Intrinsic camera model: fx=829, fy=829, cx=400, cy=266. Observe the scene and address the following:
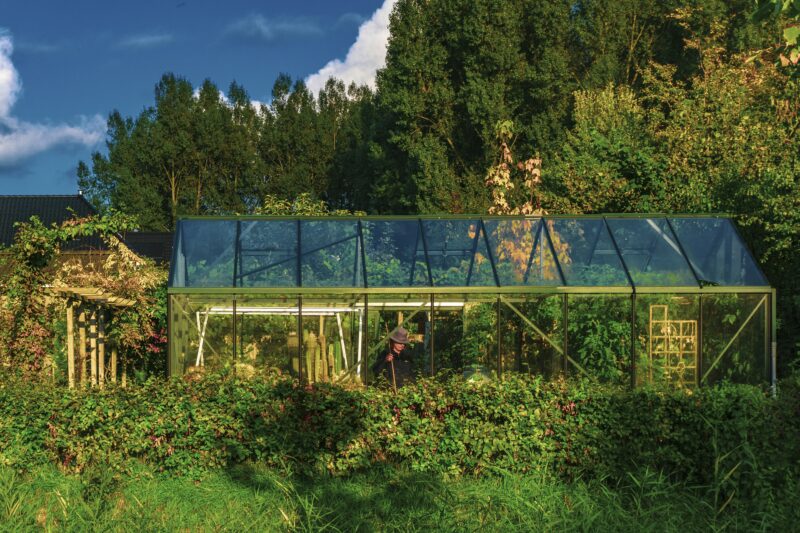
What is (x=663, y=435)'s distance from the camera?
28.3 ft

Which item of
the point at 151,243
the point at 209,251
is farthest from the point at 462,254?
the point at 151,243

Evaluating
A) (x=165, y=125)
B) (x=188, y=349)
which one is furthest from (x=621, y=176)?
(x=165, y=125)

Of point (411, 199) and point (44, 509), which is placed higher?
point (411, 199)

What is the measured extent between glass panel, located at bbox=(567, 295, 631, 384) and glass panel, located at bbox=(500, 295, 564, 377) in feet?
0.74

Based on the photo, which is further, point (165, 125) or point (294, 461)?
point (165, 125)

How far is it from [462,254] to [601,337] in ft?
7.87

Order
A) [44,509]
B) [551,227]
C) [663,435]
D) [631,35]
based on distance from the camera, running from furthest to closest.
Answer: [631,35], [551,227], [663,435], [44,509]

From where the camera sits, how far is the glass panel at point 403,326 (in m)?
11.4

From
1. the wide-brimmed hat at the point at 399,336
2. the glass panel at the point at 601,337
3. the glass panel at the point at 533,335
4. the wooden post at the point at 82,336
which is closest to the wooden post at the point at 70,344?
the wooden post at the point at 82,336

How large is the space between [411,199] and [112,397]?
23.1 metres

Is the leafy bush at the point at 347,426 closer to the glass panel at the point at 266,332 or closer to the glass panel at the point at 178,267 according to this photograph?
the glass panel at the point at 266,332

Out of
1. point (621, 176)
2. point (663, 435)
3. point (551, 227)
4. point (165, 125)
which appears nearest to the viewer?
point (663, 435)

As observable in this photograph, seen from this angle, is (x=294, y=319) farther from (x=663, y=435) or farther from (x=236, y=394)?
(x=663, y=435)

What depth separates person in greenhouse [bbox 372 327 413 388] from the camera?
11.3 meters
